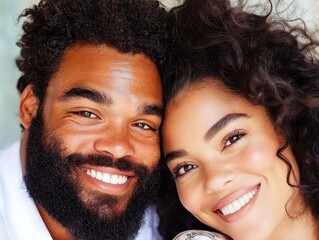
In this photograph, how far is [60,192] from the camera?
179cm

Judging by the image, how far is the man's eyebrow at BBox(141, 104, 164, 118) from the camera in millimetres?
1819

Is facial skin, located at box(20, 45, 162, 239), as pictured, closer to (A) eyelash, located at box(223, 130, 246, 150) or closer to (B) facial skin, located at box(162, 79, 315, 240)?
(B) facial skin, located at box(162, 79, 315, 240)

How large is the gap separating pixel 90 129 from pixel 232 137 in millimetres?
427

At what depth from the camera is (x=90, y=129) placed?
5.83ft

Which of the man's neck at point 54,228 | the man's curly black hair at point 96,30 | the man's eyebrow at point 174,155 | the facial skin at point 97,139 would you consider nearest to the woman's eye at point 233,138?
the man's eyebrow at point 174,155

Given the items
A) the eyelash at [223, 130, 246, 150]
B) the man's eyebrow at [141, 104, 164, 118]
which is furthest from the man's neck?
the eyelash at [223, 130, 246, 150]

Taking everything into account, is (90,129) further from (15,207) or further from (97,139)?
(15,207)

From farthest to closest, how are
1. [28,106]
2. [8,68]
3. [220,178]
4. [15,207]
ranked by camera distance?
[8,68] → [28,106] → [15,207] → [220,178]

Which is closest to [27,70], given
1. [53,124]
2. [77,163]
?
[53,124]

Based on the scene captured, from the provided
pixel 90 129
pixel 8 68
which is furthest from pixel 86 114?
pixel 8 68

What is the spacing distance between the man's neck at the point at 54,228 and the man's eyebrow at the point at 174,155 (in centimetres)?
41

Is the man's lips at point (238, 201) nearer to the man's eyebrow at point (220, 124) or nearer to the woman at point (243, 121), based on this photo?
the woman at point (243, 121)

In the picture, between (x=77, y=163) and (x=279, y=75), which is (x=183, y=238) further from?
(x=279, y=75)

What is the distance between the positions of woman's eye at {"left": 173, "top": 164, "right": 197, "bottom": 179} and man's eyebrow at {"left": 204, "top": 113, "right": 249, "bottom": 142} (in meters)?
0.15
